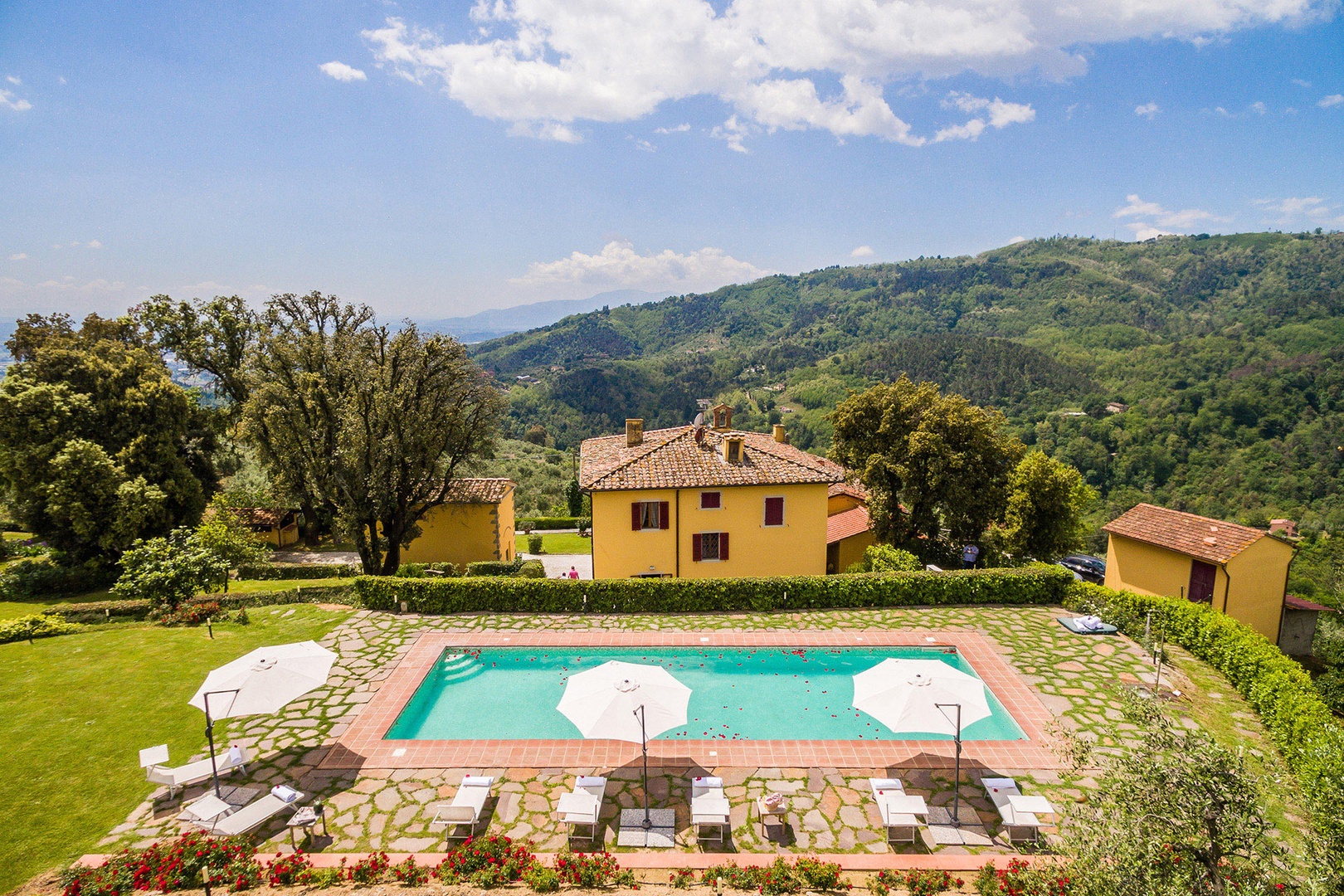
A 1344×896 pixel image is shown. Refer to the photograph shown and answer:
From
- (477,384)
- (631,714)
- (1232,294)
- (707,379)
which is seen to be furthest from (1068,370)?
(631,714)

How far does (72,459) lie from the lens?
23.5 meters

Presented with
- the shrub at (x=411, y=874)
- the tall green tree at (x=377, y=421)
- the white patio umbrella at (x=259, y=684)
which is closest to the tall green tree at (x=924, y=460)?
the tall green tree at (x=377, y=421)

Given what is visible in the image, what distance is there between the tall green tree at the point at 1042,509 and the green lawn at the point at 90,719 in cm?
2679

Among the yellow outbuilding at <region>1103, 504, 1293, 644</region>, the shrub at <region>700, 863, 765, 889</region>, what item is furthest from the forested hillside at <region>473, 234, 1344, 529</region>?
the shrub at <region>700, 863, 765, 889</region>

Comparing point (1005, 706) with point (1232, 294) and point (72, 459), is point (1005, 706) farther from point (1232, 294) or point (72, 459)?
point (1232, 294)

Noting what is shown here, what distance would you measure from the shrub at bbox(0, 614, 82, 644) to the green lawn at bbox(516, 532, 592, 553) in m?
23.1

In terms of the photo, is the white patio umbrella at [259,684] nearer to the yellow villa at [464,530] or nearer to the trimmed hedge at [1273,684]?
the trimmed hedge at [1273,684]

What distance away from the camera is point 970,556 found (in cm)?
2745

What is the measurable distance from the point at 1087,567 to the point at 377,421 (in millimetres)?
39008

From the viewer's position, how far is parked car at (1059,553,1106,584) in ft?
114

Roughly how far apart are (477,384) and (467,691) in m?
12.8

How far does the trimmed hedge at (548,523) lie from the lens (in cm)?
4534

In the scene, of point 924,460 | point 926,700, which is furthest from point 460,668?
point 924,460

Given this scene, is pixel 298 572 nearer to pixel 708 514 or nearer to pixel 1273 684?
pixel 708 514
